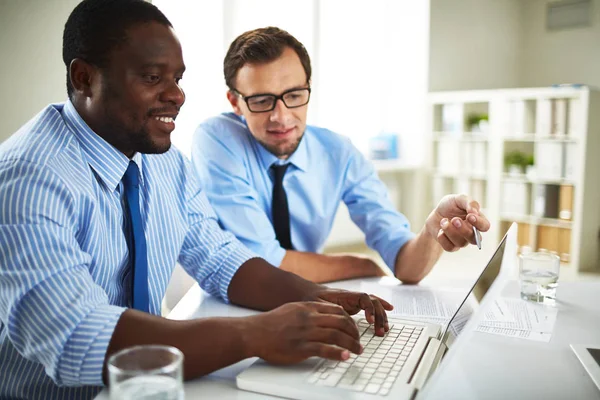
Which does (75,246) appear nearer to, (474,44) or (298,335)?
(298,335)

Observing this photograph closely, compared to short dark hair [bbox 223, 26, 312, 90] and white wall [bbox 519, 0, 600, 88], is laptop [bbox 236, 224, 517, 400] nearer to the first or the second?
A: short dark hair [bbox 223, 26, 312, 90]

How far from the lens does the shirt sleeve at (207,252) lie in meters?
1.30

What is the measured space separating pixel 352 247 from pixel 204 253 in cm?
380

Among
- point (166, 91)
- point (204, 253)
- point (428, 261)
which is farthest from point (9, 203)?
point (428, 261)

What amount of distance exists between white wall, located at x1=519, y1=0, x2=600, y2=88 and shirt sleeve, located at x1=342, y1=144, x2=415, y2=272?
163 inches

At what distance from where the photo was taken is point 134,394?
59 centimetres

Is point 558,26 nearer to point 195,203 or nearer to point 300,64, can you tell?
point 300,64

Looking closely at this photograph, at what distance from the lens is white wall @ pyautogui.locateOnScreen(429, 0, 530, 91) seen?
5.18 m

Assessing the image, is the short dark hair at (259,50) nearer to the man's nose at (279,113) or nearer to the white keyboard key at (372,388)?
the man's nose at (279,113)

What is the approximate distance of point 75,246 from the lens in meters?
0.88

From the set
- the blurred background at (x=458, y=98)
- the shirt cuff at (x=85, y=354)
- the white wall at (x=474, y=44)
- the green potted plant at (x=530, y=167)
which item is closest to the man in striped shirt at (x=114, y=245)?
the shirt cuff at (x=85, y=354)

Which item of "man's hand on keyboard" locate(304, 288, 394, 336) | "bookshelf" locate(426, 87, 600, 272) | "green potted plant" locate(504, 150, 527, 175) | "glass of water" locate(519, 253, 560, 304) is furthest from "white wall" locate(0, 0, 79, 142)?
"green potted plant" locate(504, 150, 527, 175)

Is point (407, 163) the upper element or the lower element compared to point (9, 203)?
lower

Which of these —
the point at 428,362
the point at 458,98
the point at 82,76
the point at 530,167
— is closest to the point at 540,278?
the point at 428,362
